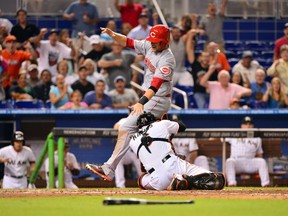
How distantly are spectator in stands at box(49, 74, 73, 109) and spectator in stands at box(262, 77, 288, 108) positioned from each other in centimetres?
340

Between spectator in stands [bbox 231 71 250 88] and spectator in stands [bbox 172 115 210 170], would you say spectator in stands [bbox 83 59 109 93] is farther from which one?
spectator in stands [bbox 172 115 210 170]

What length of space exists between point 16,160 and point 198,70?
13.2 ft

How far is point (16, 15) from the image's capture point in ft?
60.5

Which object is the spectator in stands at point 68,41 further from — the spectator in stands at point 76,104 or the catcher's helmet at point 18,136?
the catcher's helmet at point 18,136

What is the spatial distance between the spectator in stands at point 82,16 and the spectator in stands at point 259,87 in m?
3.67

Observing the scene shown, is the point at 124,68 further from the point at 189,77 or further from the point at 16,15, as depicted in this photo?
the point at 16,15

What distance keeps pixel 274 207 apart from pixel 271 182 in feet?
19.4

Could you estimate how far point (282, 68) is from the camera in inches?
689

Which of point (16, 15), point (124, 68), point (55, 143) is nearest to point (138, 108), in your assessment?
point (55, 143)

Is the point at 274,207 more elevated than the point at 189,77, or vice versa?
the point at 189,77

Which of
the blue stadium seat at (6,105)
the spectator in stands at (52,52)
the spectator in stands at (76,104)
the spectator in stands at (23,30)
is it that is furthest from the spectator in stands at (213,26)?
the blue stadium seat at (6,105)

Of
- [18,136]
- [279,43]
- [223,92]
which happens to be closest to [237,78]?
[223,92]

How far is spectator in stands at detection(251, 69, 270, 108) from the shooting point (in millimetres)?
16947

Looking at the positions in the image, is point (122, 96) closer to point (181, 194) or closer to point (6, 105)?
point (6, 105)
